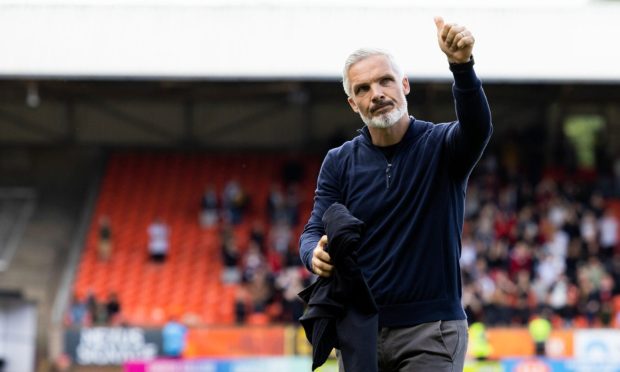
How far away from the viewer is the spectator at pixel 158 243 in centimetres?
2448

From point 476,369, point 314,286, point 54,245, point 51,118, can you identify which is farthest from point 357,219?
point 51,118

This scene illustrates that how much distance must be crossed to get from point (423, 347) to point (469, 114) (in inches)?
35.6

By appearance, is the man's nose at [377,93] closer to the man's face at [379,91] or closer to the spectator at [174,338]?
the man's face at [379,91]

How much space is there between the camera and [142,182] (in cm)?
2708

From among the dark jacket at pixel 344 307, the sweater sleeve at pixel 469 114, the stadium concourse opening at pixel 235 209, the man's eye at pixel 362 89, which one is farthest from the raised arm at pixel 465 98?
the stadium concourse opening at pixel 235 209

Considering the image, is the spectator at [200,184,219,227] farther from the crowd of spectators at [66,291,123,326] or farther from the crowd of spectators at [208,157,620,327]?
the crowd of spectators at [66,291,123,326]

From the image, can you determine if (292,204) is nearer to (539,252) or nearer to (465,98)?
(539,252)

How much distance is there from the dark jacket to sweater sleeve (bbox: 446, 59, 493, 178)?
49cm

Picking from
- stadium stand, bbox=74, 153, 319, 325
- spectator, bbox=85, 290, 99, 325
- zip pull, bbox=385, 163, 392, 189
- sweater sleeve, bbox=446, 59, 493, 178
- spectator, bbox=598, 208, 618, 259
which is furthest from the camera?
stadium stand, bbox=74, 153, 319, 325

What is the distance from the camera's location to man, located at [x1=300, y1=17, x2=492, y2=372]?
4387 mm

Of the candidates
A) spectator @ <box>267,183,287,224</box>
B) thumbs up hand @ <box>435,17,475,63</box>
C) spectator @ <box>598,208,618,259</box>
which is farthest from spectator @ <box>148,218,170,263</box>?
thumbs up hand @ <box>435,17,475,63</box>

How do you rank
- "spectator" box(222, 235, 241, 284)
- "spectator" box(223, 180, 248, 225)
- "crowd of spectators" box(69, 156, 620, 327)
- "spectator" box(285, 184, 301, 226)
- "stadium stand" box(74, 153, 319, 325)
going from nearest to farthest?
"crowd of spectators" box(69, 156, 620, 327) → "stadium stand" box(74, 153, 319, 325) → "spectator" box(222, 235, 241, 284) → "spectator" box(285, 184, 301, 226) → "spectator" box(223, 180, 248, 225)

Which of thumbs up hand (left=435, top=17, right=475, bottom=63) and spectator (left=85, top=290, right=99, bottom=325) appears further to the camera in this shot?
spectator (left=85, top=290, right=99, bottom=325)

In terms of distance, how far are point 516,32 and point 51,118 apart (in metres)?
11.7
